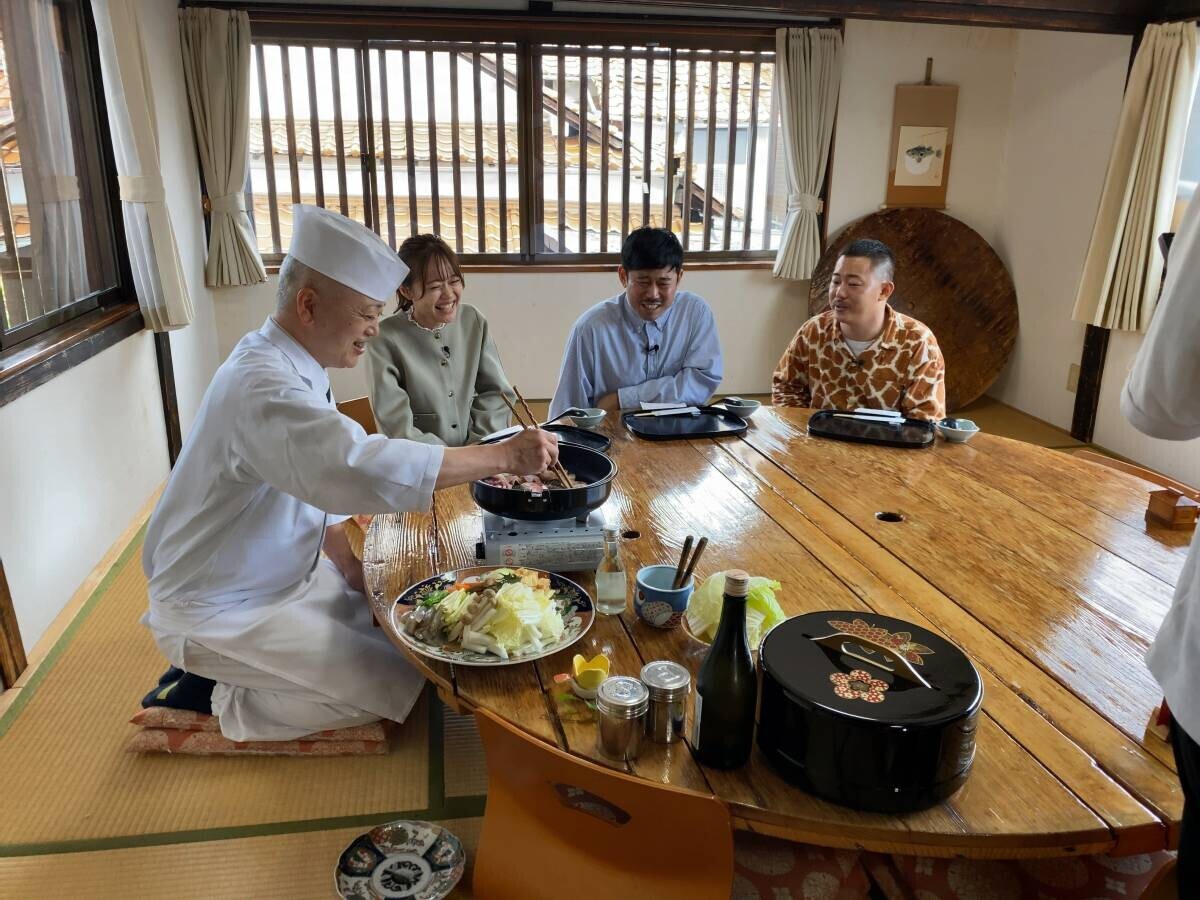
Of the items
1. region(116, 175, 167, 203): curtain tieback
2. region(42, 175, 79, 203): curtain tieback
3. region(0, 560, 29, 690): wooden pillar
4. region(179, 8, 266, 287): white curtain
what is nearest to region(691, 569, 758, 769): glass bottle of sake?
region(0, 560, 29, 690): wooden pillar

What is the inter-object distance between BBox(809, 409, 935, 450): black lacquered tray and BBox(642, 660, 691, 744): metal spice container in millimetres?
1448

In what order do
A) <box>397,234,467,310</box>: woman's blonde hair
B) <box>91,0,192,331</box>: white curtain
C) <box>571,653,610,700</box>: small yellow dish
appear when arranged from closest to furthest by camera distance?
<box>571,653,610,700</box>: small yellow dish
<box>397,234,467,310</box>: woman's blonde hair
<box>91,0,192,331</box>: white curtain

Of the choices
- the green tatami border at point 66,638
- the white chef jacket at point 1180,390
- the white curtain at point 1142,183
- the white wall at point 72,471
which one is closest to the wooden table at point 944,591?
the white chef jacket at point 1180,390

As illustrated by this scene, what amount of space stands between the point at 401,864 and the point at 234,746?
632mm

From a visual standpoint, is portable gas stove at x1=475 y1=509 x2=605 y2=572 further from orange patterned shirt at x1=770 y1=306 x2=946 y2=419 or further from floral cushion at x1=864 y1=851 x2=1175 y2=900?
orange patterned shirt at x1=770 y1=306 x2=946 y2=419

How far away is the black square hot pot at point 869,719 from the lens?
0.99 metres

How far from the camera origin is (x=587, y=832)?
1256mm

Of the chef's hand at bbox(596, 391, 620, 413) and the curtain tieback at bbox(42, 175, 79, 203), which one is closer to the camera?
the chef's hand at bbox(596, 391, 620, 413)

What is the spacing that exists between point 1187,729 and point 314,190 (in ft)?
16.4

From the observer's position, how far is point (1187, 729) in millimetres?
951

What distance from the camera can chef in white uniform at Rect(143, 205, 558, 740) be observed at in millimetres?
1641

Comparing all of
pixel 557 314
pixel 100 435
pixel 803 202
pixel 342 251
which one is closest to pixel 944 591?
pixel 342 251

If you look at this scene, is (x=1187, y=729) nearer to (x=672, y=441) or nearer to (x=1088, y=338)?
(x=672, y=441)

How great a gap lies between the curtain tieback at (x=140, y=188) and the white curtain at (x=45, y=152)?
0.56 feet
